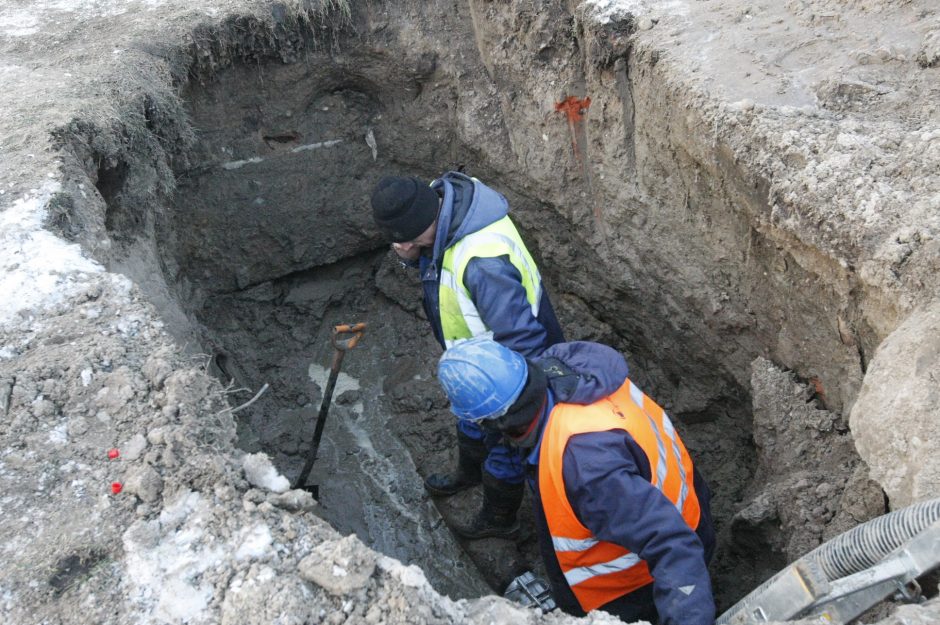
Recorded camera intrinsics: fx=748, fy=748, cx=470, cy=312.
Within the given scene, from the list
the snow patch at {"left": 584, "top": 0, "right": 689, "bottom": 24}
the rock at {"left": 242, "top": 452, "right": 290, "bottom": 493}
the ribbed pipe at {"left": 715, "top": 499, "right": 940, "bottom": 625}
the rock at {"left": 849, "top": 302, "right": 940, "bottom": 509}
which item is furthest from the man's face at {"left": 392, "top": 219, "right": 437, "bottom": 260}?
the ribbed pipe at {"left": 715, "top": 499, "right": 940, "bottom": 625}

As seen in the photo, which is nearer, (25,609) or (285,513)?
(25,609)

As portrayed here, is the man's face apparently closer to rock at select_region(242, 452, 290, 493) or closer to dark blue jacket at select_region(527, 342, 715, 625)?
dark blue jacket at select_region(527, 342, 715, 625)

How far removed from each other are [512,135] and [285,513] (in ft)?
10.8

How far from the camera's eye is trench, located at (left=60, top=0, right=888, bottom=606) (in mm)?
3650

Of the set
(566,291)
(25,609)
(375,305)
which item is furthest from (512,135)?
(25,609)

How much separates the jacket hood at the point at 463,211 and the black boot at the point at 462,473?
1132mm

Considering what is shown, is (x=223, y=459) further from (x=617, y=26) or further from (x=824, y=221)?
(x=617, y=26)

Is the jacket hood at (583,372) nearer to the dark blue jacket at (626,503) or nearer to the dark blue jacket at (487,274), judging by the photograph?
the dark blue jacket at (626,503)

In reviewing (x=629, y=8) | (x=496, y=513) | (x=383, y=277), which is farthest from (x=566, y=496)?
(x=383, y=277)

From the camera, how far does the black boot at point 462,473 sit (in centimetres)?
381

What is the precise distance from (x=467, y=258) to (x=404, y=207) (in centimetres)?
33

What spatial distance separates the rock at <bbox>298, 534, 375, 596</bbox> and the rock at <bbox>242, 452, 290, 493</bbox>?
26 cm

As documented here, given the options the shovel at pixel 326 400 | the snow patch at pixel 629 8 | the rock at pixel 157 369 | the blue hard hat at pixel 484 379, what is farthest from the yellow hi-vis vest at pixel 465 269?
the snow patch at pixel 629 8

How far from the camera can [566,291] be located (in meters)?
4.78
